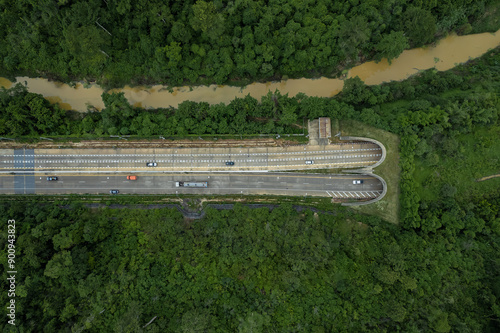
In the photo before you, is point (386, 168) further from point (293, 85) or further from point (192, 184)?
point (192, 184)

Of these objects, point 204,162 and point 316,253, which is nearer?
point 316,253

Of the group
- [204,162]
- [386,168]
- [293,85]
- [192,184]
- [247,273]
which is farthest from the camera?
[293,85]

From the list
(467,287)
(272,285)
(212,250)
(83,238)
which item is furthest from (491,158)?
(83,238)

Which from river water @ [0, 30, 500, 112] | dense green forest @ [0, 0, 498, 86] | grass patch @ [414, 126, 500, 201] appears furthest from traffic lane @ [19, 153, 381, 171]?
dense green forest @ [0, 0, 498, 86]

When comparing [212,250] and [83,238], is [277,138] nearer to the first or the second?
[212,250]

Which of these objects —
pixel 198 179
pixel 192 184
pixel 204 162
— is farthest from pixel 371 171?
pixel 192 184

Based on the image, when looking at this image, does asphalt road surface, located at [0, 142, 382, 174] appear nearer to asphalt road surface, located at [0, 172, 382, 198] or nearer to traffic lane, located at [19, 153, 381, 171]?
traffic lane, located at [19, 153, 381, 171]
